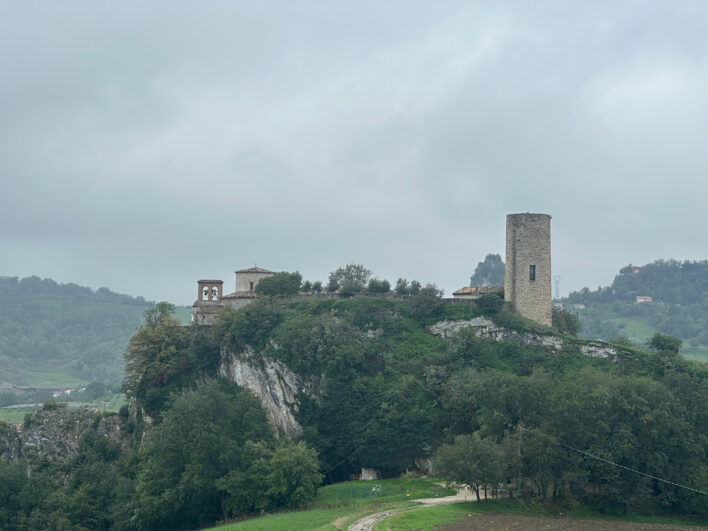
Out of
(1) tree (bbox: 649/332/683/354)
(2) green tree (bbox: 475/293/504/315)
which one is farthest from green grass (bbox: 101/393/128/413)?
(1) tree (bbox: 649/332/683/354)

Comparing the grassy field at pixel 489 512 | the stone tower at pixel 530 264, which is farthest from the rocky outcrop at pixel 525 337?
the grassy field at pixel 489 512

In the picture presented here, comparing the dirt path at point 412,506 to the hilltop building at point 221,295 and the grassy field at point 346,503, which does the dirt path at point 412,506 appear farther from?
the hilltop building at point 221,295

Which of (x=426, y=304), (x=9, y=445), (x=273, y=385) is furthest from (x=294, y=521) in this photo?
(x=9, y=445)

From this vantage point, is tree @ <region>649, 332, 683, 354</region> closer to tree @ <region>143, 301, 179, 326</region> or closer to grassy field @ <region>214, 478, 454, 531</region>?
grassy field @ <region>214, 478, 454, 531</region>

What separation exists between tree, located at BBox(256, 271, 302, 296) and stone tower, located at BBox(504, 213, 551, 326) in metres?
20.7

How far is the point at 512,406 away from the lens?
44656mm

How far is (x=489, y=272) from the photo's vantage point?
182 meters

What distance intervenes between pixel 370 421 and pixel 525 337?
15.1 m

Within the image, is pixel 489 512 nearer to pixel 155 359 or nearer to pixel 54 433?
pixel 155 359

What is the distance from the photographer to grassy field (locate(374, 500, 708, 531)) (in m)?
37.0

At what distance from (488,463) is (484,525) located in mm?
3856

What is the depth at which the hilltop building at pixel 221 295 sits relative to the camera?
6938 cm

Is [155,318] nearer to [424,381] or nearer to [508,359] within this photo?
[424,381]

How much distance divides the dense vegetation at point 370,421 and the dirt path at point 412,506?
2600 mm
